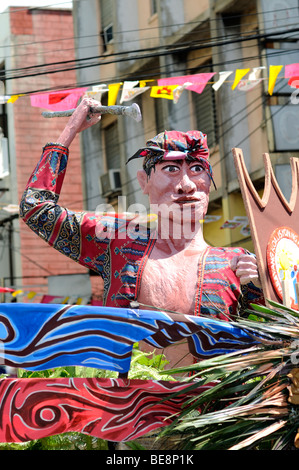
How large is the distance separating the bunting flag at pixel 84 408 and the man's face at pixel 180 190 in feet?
4.05

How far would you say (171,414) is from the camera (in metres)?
3.07

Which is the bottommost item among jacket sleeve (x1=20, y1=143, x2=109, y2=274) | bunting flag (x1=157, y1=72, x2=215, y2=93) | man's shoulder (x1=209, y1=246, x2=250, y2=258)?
man's shoulder (x1=209, y1=246, x2=250, y2=258)

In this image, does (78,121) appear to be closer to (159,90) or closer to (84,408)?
(84,408)

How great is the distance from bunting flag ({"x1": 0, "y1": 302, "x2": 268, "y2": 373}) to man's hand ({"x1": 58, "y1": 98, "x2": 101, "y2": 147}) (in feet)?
4.61

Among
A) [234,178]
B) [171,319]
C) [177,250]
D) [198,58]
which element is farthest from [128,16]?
[171,319]

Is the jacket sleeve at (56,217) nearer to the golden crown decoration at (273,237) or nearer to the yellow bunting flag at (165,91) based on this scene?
the golden crown decoration at (273,237)

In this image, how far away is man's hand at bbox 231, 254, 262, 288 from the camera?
3.86 metres

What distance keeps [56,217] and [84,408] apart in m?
1.34

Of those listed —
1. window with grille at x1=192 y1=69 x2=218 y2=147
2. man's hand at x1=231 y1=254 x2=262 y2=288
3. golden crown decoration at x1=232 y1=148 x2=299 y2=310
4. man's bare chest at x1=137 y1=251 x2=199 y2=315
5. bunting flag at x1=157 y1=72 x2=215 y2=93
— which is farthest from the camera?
window with grille at x1=192 y1=69 x2=218 y2=147

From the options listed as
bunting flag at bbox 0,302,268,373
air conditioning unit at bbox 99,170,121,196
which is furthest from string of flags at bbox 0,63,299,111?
air conditioning unit at bbox 99,170,121,196

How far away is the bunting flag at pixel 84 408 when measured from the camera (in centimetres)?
296

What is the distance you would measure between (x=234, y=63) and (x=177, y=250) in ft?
31.6

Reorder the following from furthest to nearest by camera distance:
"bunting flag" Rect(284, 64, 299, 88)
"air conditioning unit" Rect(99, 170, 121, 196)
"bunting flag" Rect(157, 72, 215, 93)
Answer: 1. "air conditioning unit" Rect(99, 170, 121, 196)
2. "bunting flag" Rect(157, 72, 215, 93)
3. "bunting flag" Rect(284, 64, 299, 88)

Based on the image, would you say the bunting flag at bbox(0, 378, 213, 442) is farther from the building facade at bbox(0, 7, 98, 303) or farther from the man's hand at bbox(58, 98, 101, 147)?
the building facade at bbox(0, 7, 98, 303)
